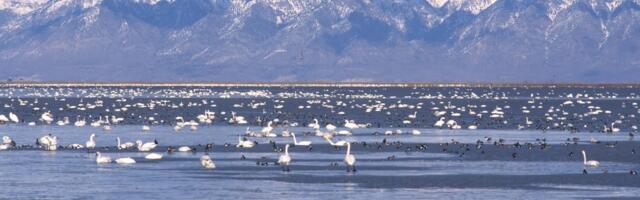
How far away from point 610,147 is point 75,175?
19136mm

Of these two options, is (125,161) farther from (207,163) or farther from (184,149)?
(184,149)

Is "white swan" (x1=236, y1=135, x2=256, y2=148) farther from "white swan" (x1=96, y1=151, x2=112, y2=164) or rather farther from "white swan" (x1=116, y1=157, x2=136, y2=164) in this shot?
"white swan" (x1=116, y1=157, x2=136, y2=164)

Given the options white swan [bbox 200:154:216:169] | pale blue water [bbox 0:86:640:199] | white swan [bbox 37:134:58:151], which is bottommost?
pale blue water [bbox 0:86:640:199]

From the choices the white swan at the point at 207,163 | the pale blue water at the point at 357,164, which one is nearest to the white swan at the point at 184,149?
the pale blue water at the point at 357,164

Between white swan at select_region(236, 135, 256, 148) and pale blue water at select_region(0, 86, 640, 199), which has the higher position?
white swan at select_region(236, 135, 256, 148)

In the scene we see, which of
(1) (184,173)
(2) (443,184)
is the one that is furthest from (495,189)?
(1) (184,173)

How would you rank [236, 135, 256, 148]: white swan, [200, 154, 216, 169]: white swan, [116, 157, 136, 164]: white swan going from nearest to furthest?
[200, 154, 216, 169]: white swan
[116, 157, 136, 164]: white swan
[236, 135, 256, 148]: white swan

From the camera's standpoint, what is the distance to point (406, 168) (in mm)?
47062

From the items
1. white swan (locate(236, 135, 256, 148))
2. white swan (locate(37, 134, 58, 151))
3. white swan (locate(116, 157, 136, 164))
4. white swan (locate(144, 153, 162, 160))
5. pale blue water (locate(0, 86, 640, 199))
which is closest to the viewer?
pale blue water (locate(0, 86, 640, 199))

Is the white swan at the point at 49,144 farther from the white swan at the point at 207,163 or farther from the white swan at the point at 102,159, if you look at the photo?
the white swan at the point at 207,163

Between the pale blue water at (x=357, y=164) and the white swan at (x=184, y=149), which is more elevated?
the white swan at (x=184, y=149)

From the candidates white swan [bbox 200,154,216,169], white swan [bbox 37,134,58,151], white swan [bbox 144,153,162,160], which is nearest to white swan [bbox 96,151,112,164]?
white swan [bbox 144,153,162,160]

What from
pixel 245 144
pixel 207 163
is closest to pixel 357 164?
pixel 207 163

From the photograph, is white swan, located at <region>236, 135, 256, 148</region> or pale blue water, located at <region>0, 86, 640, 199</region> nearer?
pale blue water, located at <region>0, 86, 640, 199</region>
